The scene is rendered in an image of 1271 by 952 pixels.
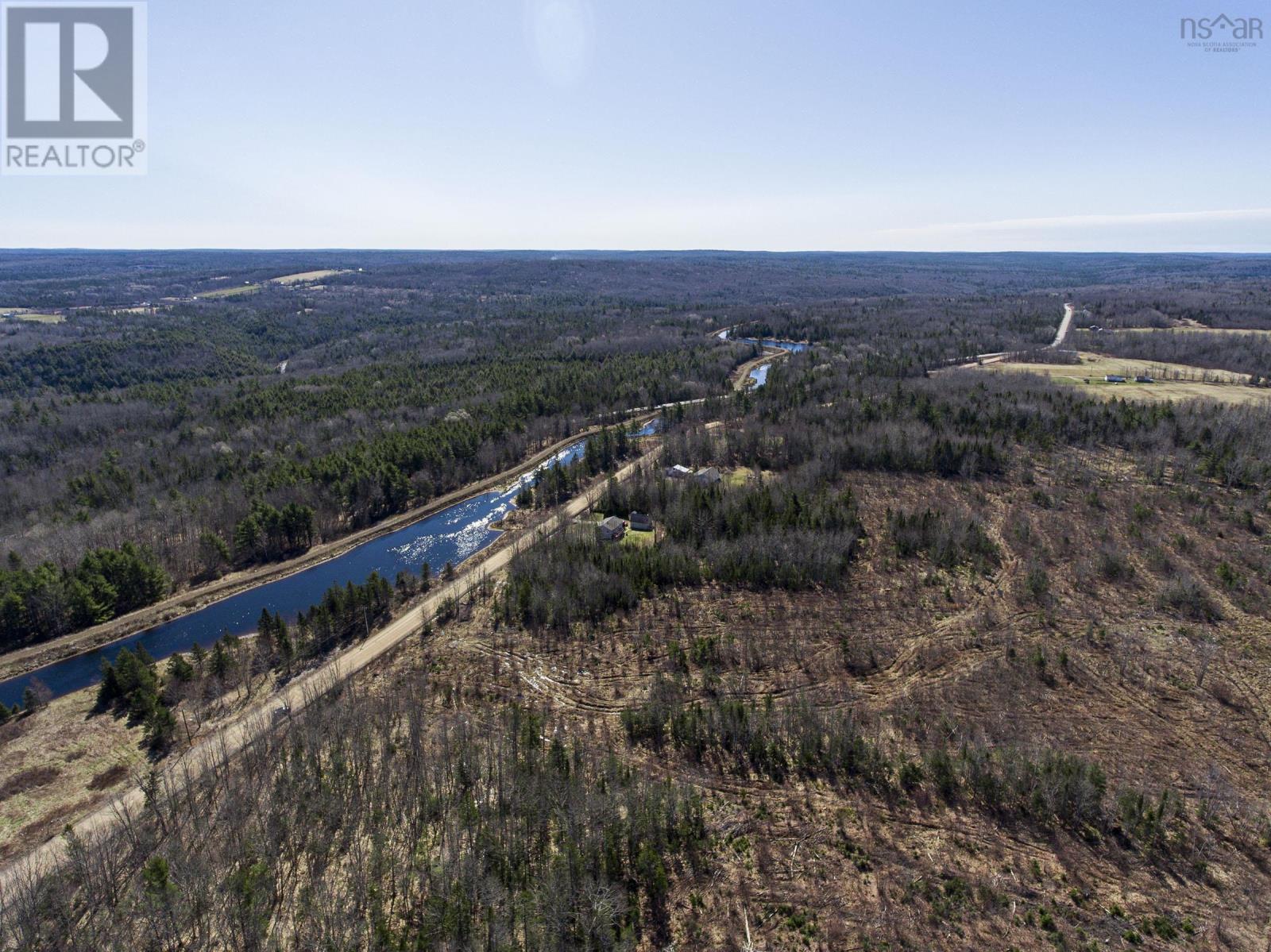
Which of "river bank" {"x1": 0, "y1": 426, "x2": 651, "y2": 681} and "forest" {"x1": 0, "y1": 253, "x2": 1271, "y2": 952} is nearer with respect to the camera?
"forest" {"x1": 0, "y1": 253, "x2": 1271, "y2": 952}

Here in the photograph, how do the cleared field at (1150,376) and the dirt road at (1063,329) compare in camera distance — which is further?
the dirt road at (1063,329)

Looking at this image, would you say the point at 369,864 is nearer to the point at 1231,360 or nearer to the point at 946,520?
the point at 946,520

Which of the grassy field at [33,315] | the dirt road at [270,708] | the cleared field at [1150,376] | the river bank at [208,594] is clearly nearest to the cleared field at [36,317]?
the grassy field at [33,315]

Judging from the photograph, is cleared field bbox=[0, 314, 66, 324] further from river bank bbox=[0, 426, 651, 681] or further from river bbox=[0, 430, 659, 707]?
river bbox=[0, 430, 659, 707]

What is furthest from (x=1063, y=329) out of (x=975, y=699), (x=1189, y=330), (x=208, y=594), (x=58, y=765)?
(x=58, y=765)

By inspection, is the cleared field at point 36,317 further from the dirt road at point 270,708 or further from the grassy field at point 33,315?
the dirt road at point 270,708

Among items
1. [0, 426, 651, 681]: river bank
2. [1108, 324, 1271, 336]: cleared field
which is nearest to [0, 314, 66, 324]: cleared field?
[0, 426, 651, 681]: river bank

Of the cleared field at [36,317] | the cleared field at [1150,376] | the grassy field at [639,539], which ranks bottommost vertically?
the grassy field at [639,539]

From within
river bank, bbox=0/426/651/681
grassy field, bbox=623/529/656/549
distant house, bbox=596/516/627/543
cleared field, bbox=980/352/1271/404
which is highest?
cleared field, bbox=980/352/1271/404

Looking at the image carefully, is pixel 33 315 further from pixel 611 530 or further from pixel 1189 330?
pixel 1189 330
